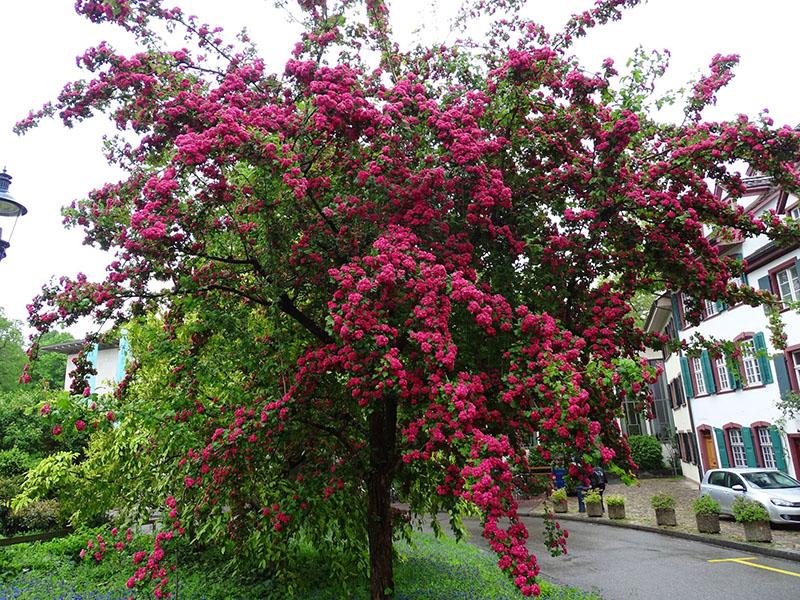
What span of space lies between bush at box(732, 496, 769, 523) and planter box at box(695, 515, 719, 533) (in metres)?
0.86

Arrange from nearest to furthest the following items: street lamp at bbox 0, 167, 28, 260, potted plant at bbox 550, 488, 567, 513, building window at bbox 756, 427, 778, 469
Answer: street lamp at bbox 0, 167, 28, 260 → potted plant at bbox 550, 488, 567, 513 → building window at bbox 756, 427, 778, 469

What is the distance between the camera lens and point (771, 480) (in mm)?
16406

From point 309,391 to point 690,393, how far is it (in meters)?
26.3

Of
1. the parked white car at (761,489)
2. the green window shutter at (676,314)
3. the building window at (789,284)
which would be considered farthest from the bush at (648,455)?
the building window at (789,284)

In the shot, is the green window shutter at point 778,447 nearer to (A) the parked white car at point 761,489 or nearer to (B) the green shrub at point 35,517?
(A) the parked white car at point 761,489

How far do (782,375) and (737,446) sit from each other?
219 inches

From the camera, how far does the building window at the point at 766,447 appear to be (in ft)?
68.6

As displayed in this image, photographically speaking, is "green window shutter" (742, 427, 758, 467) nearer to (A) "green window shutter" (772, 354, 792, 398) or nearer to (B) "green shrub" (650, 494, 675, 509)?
(A) "green window shutter" (772, 354, 792, 398)

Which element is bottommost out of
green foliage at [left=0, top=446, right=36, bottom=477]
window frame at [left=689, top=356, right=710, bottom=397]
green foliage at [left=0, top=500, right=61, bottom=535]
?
green foliage at [left=0, top=500, right=61, bottom=535]

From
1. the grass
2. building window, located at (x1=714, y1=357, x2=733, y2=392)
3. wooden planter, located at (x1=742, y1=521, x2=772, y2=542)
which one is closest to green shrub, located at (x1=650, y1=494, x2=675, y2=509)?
wooden planter, located at (x1=742, y1=521, x2=772, y2=542)

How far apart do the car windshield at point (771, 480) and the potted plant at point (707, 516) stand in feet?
6.43

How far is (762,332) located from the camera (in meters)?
20.2

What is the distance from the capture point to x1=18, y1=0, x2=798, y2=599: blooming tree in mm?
5461

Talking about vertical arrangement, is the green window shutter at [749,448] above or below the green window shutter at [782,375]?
below
